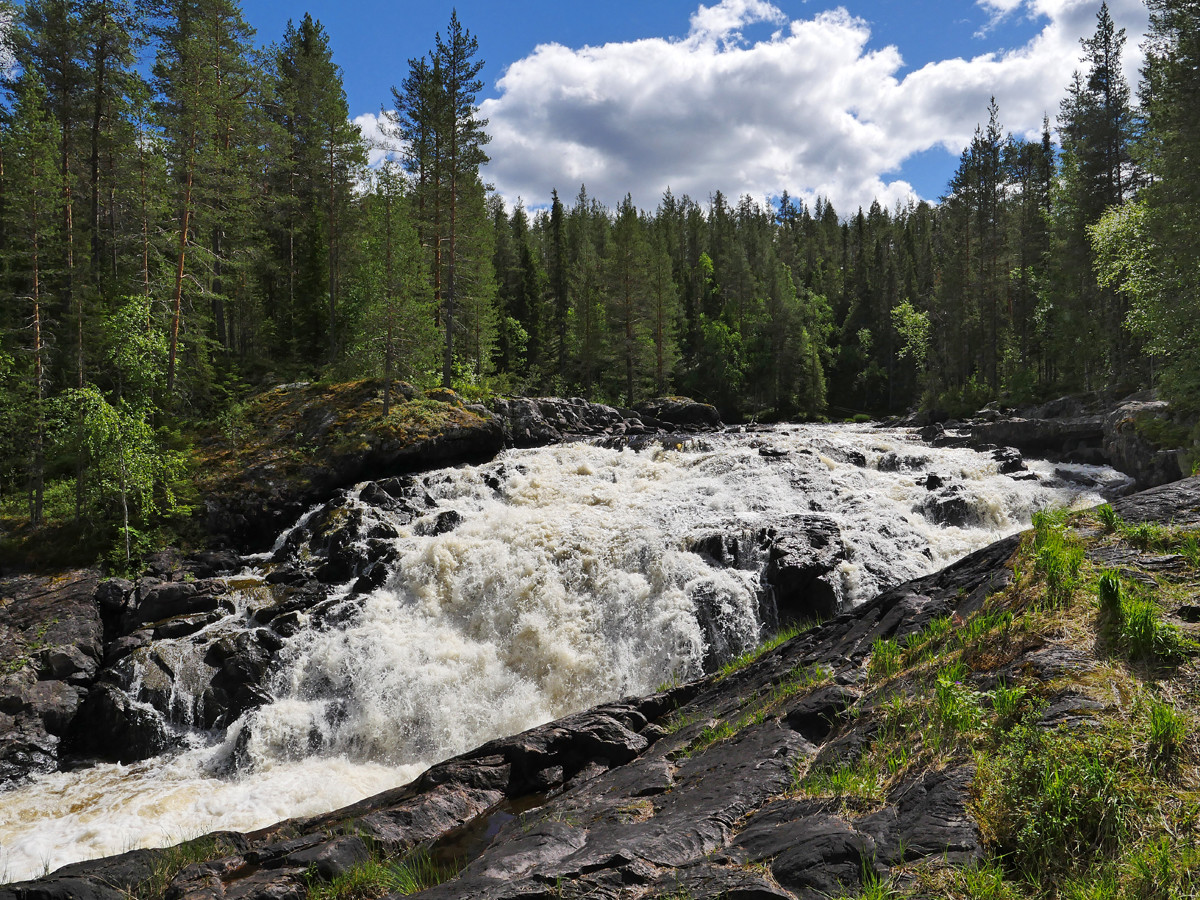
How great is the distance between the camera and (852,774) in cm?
455

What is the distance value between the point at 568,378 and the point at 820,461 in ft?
111

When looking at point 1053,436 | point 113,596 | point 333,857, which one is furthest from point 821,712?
point 1053,436

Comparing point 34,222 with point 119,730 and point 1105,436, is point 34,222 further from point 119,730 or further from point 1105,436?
point 1105,436

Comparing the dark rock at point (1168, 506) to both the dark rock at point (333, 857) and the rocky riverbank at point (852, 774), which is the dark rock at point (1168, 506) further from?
the dark rock at point (333, 857)

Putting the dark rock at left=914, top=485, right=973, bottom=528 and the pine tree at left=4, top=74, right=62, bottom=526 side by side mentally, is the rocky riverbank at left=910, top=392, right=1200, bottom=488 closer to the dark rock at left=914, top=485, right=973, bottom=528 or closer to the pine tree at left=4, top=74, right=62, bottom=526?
the dark rock at left=914, top=485, right=973, bottom=528

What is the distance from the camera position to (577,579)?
1492 centimetres

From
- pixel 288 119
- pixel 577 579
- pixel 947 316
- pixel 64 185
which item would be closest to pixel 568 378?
pixel 288 119

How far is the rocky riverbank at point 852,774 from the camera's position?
3.46 meters

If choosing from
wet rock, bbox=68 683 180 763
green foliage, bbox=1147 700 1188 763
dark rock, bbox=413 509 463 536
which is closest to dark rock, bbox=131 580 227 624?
wet rock, bbox=68 683 180 763

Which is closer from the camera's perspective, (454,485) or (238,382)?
(454,485)

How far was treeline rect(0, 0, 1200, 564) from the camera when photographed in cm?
1953

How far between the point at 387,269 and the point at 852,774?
2972cm

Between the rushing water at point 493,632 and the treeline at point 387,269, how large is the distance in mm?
7597

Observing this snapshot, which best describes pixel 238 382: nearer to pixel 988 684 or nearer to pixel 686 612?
pixel 686 612
